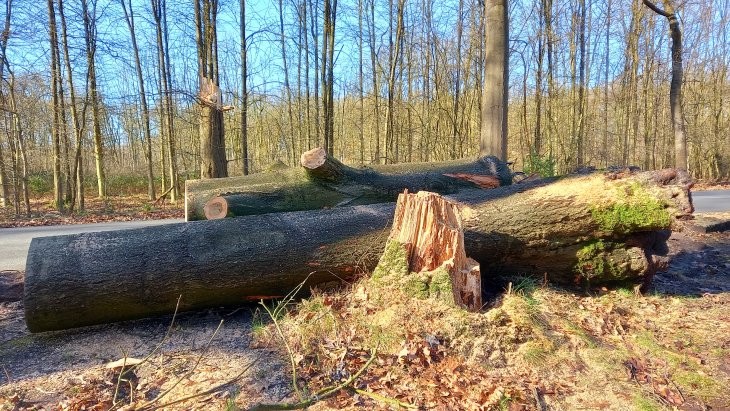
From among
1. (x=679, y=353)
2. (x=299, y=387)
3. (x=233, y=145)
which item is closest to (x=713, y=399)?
(x=679, y=353)

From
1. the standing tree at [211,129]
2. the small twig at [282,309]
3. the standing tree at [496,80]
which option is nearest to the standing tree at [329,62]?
the standing tree at [211,129]

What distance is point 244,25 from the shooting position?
14344 mm

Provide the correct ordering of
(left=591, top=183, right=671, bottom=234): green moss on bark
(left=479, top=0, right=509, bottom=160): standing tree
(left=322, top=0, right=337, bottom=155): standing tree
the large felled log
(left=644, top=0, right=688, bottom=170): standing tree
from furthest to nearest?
(left=322, top=0, right=337, bottom=155): standing tree
(left=644, top=0, right=688, bottom=170): standing tree
(left=479, top=0, right=509, bottom=160): standing tree
(left=591, top=183, right=671, bottom=234): green moss on bark
the large felled log

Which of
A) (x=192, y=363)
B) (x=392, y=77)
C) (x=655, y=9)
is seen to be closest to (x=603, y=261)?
(x=192, y=363)

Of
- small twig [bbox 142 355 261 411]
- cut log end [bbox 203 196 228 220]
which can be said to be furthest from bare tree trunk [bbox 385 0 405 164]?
small twig [bbox 142 355 261 411]

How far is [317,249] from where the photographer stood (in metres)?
3.55

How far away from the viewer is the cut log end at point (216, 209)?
4520mm

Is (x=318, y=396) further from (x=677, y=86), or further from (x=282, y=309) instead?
(x=677, y=86)

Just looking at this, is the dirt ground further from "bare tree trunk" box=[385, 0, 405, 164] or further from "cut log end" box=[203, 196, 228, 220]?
"bare tree trunk" box=[385, 0, 405, 164]

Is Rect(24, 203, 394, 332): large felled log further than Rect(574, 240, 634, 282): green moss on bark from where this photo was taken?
No

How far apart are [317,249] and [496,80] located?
5863 millimetres

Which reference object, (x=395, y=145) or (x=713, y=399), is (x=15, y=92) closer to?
(x=395, y=145)

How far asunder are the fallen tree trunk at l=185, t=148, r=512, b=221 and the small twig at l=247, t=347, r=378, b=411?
2.52 m

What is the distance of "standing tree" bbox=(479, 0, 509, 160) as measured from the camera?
7.58m
